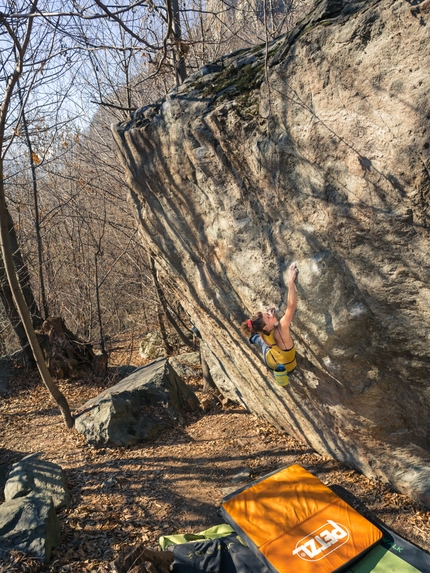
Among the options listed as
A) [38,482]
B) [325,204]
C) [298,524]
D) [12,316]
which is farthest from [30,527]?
[12,316]

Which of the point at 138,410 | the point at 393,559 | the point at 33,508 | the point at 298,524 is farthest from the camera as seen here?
the point at 138,410

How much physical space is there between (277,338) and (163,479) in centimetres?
325

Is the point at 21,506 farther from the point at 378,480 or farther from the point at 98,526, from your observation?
the point at 378,480

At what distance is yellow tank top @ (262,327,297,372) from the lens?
4.14 m

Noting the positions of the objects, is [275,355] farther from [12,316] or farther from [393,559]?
[12,316]

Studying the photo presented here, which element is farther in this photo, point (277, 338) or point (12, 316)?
point (12, 316)

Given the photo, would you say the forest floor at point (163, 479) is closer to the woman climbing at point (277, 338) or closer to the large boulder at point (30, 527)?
the large boulder at point (30, 527)

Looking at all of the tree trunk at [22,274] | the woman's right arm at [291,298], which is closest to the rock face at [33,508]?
the woman's right arm at [291,298]

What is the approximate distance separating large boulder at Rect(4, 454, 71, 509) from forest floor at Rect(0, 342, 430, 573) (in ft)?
0.61

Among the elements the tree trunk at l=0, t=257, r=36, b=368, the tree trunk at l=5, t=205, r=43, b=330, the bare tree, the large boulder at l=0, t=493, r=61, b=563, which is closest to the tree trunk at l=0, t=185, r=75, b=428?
the bare tree

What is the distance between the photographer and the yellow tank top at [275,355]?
4.14 m

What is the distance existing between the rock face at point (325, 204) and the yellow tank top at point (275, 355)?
516 millimetres

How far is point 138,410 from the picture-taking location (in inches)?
294

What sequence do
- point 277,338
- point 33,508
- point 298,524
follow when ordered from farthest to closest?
1. point 33,508
2. point 298,524
3. point 277,338
